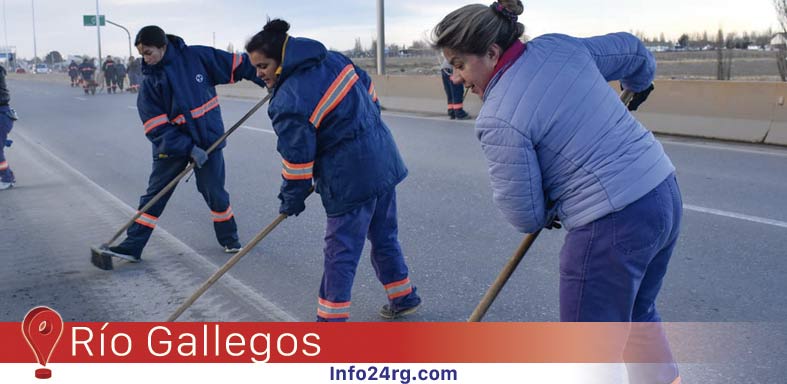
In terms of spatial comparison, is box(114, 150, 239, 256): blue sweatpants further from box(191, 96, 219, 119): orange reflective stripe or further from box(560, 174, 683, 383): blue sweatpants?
box(560, 174, 683, 383): blue sweatpants

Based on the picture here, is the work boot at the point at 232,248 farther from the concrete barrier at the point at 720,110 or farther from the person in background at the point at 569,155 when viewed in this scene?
the concrete barrier at the point at 720,110

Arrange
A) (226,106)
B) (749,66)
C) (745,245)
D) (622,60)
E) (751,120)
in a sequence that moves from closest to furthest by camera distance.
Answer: (622,60)
(745,245)
(751,120)
(226,106)
(749,66)

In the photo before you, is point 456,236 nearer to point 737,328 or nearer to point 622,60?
point 737,328

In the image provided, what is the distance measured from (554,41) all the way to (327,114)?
4.63 ft

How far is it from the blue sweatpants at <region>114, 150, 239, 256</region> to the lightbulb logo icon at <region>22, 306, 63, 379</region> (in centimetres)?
177

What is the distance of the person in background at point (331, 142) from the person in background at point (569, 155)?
1.24m

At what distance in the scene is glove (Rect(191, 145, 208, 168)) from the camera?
17.5 ft

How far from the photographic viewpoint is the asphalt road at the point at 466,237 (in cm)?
446

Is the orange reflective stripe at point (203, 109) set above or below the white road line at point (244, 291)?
above

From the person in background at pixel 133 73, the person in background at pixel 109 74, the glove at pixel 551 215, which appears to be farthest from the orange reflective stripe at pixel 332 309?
the person in background at pixel 109 74

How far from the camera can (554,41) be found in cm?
246

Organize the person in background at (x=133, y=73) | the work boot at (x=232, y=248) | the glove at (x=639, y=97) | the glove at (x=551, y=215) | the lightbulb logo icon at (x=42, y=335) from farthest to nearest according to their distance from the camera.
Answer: the person in background at (x=133, y=73) < the work boot at (x=232, y=248) < the lightbulb logo icon at (x=42, y=335) < the glove at (x=639, y=97) < the glove at (x=551, y=215)

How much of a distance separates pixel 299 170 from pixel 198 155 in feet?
6.24

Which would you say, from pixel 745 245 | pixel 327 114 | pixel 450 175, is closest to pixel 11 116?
pixel 450 175
